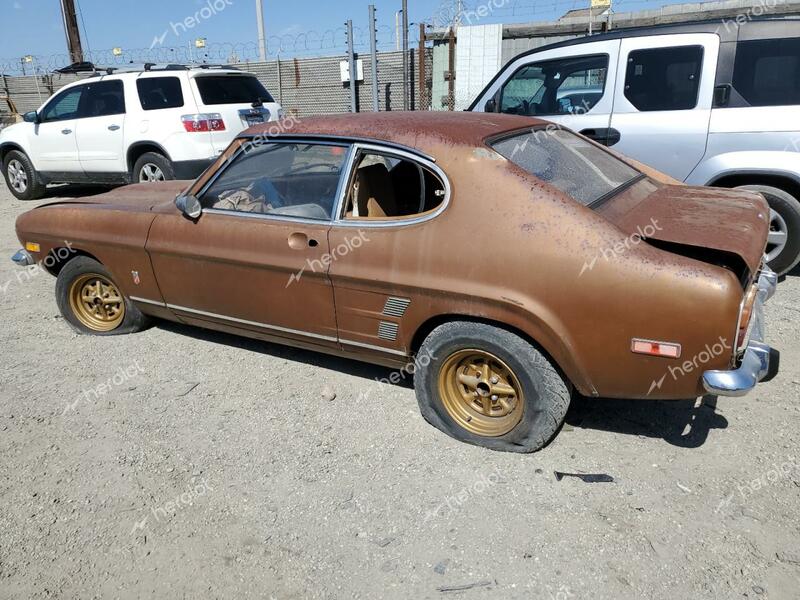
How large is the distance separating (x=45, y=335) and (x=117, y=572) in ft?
9.67

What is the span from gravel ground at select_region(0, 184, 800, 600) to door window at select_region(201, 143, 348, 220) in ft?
3.61

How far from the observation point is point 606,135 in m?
5.55

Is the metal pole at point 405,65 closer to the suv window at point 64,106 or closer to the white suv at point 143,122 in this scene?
the white suv at point 143,122

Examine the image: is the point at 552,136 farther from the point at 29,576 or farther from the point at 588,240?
the point at 29,576

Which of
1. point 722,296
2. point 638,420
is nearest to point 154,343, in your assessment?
point 638,420

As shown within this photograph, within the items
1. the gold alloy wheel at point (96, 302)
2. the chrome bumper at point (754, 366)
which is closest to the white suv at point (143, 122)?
the gold alloy wheel at point (96, 302)

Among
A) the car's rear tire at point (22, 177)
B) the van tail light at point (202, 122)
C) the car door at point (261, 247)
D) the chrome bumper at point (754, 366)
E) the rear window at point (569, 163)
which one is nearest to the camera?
the chrome bumper at point (754, 366)

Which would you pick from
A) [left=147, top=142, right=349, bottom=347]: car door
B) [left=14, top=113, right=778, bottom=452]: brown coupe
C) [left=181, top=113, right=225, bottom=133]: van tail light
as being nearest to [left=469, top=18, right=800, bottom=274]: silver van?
[left=14, top=113, right=778, bottom=452]: brown coupe

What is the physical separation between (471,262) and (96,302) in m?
3.19

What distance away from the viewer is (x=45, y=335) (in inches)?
188

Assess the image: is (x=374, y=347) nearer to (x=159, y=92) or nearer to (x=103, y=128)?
(x=159, y=92)

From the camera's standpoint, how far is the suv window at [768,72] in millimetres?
4871

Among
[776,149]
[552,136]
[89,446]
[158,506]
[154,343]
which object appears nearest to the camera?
[158,506]

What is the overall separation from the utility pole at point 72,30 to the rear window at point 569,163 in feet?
54.0
